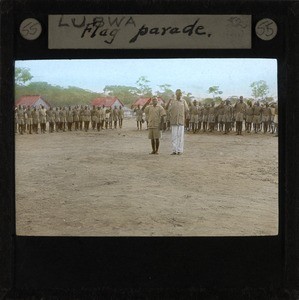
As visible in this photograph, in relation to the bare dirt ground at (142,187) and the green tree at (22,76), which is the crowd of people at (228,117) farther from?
the green tree at (22,76)

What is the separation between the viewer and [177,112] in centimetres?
392

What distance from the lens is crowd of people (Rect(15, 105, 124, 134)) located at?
3850mm

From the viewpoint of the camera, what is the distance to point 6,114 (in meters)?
3.74

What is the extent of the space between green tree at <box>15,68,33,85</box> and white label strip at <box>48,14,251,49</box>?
26 centimetres

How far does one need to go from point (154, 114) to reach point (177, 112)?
18cm

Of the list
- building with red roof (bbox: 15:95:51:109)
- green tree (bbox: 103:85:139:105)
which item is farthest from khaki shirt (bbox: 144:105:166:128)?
building with red roof (bbox: 15:95:51:109)

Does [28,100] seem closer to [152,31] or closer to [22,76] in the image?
[22,76]

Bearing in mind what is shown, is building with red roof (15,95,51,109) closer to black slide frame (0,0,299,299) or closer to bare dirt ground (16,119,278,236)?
black slide frame (0,0,299,299)

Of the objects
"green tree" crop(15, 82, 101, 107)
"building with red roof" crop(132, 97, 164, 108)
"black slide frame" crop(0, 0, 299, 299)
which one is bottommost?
"black slide frame" crop(0, 0, 299, 299)

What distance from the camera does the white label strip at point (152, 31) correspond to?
148 inches

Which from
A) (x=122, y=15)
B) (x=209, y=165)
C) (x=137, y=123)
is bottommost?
(x=209, y=165)
